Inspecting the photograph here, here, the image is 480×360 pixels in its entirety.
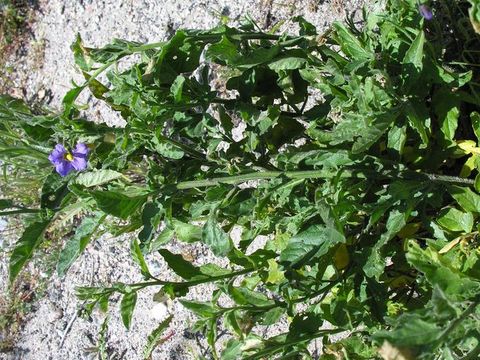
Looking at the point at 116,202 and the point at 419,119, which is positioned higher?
the point at 419,119

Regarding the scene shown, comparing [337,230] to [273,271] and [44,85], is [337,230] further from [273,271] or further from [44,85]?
[44,85]

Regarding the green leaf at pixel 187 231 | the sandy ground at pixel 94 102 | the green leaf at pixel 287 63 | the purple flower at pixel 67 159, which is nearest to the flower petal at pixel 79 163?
the purple flower at pixel 67 159

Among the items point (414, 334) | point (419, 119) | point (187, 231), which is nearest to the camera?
point (414, 334)

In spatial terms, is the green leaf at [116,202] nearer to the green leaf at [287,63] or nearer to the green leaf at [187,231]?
the green leaf at [187,231]

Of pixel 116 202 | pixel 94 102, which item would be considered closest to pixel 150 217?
pixel 116 202

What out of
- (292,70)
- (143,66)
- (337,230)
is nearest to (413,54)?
(292,70)

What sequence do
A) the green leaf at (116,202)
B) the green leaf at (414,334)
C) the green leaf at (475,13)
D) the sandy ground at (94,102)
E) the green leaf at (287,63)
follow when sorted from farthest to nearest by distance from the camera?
the sandy ground at (94,102) → the green leaf at (287,63) → the green leaf at (116,202) → the green leaf at (475,13) → the green leaf at (414,334)

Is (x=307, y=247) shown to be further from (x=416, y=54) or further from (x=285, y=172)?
(x=416, y=54)
